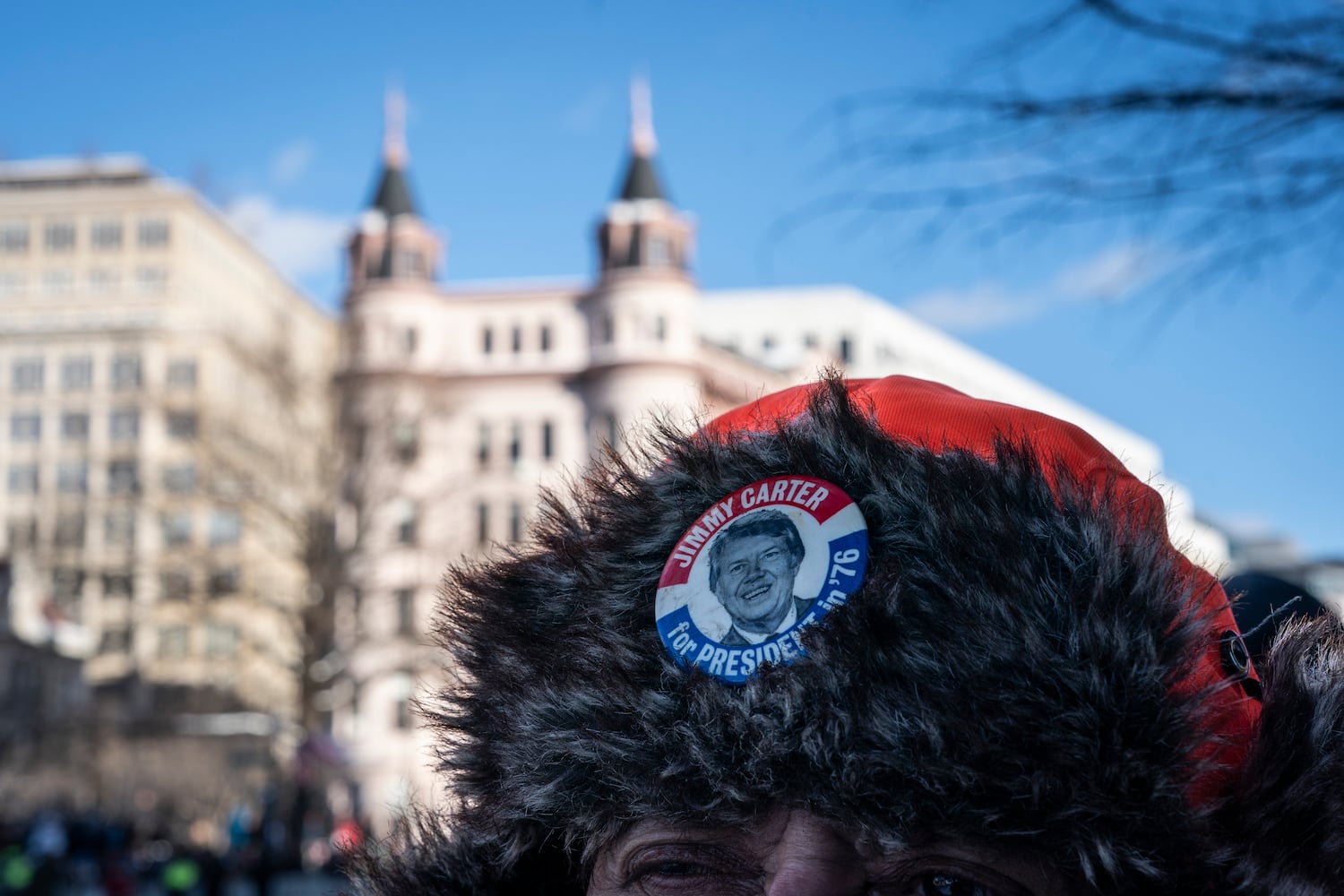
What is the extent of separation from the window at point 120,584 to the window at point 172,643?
99cm

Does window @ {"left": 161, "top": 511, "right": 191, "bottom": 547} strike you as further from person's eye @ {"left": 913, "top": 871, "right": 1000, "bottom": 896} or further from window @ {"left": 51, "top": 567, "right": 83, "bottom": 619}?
person's eye @ {"left": 913, "top": 871, "right": 1000, "bottom": 896}

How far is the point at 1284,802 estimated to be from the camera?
1125mm

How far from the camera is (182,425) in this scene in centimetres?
2370

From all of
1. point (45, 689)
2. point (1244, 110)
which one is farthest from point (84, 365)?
point (1244, 110)

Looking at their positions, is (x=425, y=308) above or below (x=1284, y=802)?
above

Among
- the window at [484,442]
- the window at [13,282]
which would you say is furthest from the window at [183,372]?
the window at [484,442]

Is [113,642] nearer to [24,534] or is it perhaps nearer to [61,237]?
[24,534]

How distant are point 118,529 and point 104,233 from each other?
143 ft

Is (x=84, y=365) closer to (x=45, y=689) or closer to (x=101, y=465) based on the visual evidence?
(x=45, y=689)

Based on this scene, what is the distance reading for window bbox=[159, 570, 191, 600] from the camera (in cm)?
2325

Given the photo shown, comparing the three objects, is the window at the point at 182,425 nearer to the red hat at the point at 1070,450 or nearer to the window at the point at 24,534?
the window at the point at 24,534

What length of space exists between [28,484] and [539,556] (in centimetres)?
6771

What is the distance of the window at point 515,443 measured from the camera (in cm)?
4876

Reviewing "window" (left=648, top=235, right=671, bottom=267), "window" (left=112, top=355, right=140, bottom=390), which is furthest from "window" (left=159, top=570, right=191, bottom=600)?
"window" (left=112, top=355, right=140, bottom=390)
